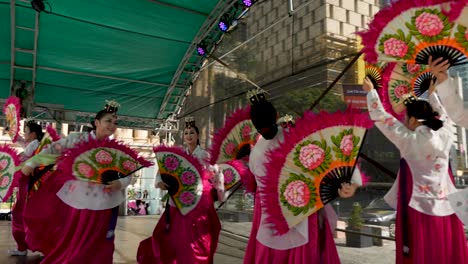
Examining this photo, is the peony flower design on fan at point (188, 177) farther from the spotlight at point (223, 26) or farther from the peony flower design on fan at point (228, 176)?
the spotlight at point (223, 26)

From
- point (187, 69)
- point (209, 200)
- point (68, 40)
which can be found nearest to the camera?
point (209, 200)

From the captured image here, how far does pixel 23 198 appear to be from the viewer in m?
3.82

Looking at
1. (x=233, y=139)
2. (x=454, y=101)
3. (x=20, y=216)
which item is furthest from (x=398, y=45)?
(x=20, y=216)

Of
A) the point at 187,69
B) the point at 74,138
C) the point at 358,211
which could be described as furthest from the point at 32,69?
the point at 358,211

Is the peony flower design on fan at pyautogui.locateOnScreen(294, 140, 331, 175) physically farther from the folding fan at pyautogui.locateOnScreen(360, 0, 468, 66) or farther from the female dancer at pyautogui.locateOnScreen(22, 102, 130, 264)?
the female dancer at pyautogui.locateOnScreen(22, 102, 130, 264)

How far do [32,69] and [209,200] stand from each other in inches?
204

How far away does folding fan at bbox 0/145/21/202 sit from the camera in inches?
143

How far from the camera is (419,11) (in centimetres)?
171

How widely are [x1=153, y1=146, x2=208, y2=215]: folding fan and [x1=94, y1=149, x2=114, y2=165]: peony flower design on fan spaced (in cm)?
38

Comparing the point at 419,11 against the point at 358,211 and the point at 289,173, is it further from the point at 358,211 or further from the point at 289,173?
the point at 358,211

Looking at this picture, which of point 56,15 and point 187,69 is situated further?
point 187,69

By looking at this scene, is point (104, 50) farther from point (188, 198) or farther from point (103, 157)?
point (188, 198)

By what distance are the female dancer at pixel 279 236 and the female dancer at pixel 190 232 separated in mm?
995

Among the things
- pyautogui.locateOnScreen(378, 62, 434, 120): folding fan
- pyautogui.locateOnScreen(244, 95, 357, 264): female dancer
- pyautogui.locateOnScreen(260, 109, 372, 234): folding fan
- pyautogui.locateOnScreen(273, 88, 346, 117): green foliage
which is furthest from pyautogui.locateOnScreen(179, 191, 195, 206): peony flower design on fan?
pyautogui.locateOnScreen(273, 88, 346, 117): green foliage
